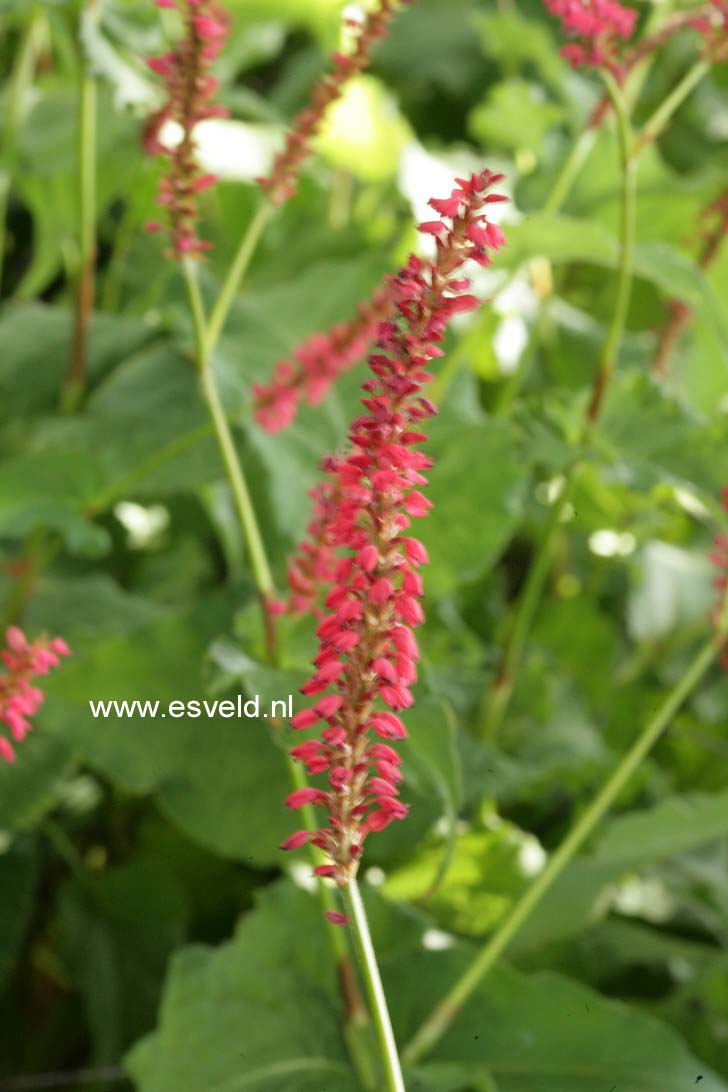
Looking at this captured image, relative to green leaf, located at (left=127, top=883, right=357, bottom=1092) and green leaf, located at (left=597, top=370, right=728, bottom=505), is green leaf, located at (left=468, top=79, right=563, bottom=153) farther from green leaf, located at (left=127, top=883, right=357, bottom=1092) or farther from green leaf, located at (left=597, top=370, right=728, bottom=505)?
green leaf, located at (left=127, top=883, right=357, bottom=1092)

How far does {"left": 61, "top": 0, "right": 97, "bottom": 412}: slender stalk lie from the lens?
1.25 feet

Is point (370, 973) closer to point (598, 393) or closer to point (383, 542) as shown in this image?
point (383, 542)

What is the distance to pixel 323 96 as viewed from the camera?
0.28m

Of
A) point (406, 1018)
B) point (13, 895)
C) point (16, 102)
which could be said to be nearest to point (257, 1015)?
point (406, 1018)

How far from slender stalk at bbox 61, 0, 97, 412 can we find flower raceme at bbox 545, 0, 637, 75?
141mm

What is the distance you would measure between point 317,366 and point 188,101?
0.25 feet

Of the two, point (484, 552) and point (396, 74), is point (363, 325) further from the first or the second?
point (396, 74)

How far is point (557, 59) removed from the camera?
50 centimetres

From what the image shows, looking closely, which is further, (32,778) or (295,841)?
(32,778)

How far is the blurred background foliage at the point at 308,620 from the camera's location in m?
0.33

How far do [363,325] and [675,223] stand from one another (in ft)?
0.86

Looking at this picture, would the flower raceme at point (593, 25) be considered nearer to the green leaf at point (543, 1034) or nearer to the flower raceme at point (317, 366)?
the flower raceme at point (317, 366)

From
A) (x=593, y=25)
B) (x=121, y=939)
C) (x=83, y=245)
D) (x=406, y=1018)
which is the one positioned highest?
(x=593, y=25)

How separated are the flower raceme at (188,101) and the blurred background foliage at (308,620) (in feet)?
0.23
